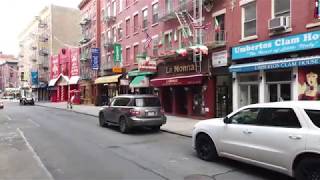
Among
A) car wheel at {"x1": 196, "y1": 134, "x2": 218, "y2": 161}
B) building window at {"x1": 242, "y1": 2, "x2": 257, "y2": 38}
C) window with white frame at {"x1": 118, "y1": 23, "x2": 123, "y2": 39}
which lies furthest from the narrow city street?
window with white frame at {"x1": 118, "y1": 23, "x2": 123, "y2": 39}

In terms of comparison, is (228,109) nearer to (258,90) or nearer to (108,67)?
(258,90)

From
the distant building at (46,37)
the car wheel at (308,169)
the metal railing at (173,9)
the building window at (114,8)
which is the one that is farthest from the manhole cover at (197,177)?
the distant building at (46,37)

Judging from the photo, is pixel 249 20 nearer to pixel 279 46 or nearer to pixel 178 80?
pixel 279 46

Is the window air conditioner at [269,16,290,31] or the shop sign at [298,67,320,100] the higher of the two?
the window air conditioner at [269,16,290,31]

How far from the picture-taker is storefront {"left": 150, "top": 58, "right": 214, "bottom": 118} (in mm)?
21922

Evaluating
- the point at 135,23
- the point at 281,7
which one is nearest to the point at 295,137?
the point at 281,7

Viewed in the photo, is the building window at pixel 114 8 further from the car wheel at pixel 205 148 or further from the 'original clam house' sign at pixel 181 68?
the car wheel at pixel 205 148

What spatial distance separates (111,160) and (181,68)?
1558 cm

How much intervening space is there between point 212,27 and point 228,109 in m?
4.88

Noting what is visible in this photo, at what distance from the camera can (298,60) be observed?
48.9 ft

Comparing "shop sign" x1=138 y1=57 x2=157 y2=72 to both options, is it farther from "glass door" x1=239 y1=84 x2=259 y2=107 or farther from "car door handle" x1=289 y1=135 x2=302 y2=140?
"car door handle" x1=289 y1=135 x2=302 y2=140

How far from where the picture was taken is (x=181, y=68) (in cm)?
2480

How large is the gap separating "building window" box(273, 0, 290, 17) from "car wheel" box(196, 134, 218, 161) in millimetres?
9382

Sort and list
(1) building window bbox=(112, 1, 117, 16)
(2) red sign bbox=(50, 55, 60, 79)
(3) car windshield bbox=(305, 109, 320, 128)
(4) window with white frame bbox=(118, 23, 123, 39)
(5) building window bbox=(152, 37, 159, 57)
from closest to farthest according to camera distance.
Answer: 1. (3) car windshield bbox=(305, 109, 320, 128)
2. (5) building window bbox=(152, 37, 159, 57)
3. (4) window with white frame bbox=(118, 23, 123, 39)
4. (1) building window bbox=(112, 1, 117, 16)
5. (2) red sign bbox=(50, 55, 60, 79)
